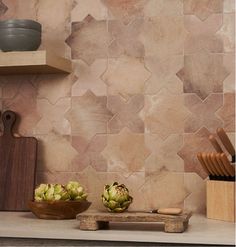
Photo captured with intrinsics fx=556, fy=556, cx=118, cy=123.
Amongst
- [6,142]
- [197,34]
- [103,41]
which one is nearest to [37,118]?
[6,142]

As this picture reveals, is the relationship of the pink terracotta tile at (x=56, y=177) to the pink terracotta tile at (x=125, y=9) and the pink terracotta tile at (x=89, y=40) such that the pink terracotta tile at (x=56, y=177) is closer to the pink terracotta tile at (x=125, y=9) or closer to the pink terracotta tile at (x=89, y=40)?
the pink terracotta tile at (x=89, y=40)

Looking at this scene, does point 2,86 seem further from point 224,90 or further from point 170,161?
point 224,90

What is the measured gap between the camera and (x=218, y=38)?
2.17 metres

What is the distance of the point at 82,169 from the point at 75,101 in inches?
11.1

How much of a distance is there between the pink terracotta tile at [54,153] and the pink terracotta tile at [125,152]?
0.15m

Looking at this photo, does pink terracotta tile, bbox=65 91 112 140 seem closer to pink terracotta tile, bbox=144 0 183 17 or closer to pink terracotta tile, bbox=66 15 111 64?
pink terracotta tile, bbox=66 15 111 64

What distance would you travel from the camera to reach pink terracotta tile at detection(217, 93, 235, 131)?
7.00ft

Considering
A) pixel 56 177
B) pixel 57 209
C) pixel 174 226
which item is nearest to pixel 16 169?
pixel 56 177

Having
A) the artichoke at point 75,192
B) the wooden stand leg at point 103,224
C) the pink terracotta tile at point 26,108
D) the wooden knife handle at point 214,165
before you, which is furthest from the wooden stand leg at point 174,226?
the pink terracotta tile at point 26,108

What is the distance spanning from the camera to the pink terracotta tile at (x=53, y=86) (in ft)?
7.58

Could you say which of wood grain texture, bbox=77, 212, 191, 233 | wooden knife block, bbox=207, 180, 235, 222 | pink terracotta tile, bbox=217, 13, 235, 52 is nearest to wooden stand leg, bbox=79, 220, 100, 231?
wood grain texture, bbox=77, 212, 191, 233

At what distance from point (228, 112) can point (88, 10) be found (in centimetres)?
72

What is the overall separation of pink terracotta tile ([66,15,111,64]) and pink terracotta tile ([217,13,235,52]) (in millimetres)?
459

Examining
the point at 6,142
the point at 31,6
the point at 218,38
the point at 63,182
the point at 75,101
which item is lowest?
the point at 63,182
